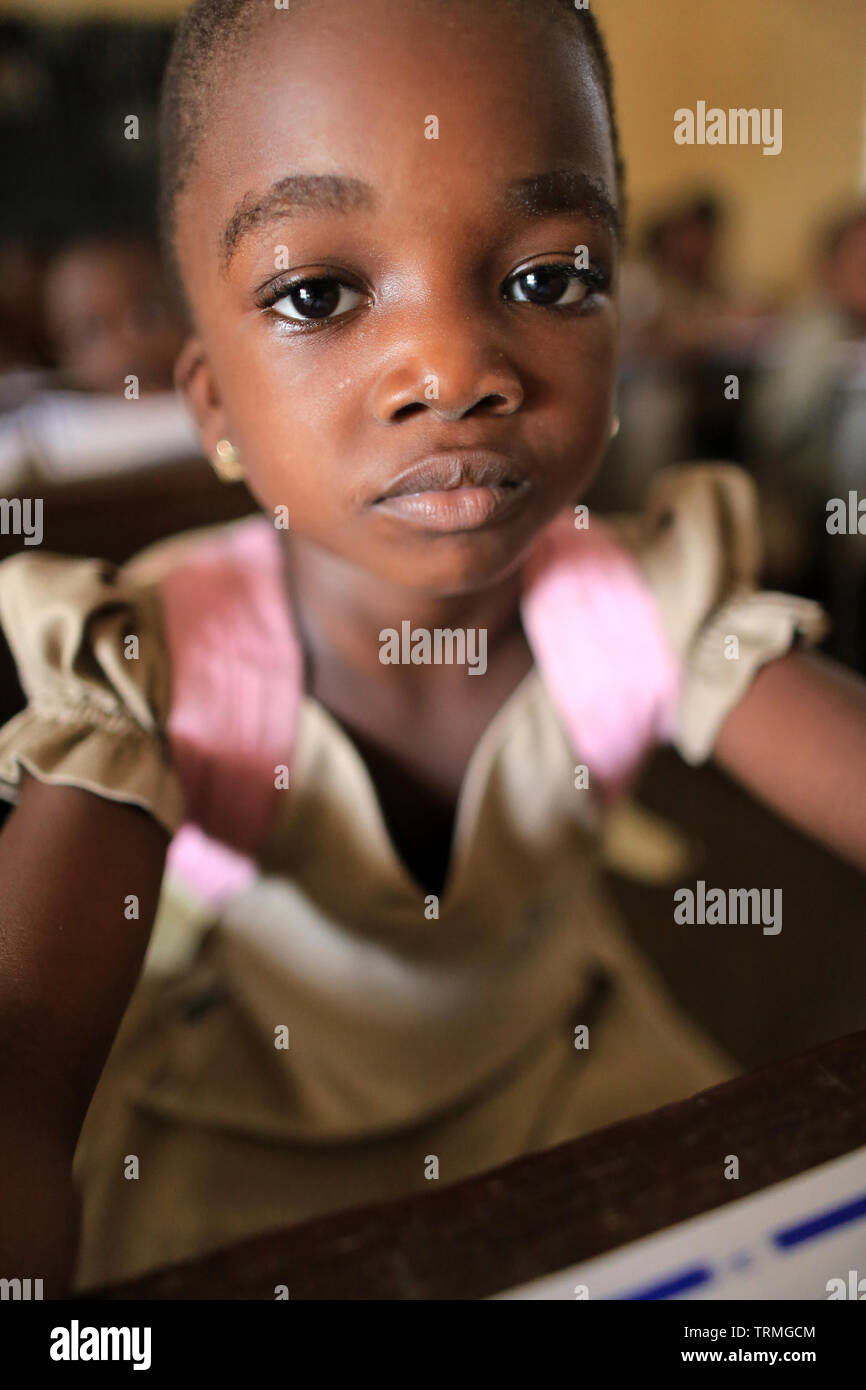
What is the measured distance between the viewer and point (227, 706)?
21.8 inches

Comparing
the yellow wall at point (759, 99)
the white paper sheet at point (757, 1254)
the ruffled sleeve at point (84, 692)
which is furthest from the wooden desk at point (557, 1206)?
the yellow wall at point (759, 99)

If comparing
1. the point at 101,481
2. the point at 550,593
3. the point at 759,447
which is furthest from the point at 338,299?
the point at 759,447

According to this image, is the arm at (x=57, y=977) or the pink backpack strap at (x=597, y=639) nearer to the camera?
the arm at (x=57, y=977)

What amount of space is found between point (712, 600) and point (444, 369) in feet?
0.89

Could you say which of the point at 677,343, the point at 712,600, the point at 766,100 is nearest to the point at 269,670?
the point at 712,600

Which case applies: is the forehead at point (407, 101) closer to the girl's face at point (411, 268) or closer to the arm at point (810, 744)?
the girl's face at point (411, 268)

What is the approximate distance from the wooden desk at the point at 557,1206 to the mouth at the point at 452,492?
238 millimetres

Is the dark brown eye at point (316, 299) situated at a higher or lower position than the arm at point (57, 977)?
higher

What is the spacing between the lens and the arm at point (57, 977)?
0.33 m

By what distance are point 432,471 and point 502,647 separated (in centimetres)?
23

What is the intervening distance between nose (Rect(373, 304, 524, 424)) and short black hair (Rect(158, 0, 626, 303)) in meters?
0.12

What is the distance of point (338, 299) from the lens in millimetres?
407

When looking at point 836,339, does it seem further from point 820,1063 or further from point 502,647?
point 820,1063

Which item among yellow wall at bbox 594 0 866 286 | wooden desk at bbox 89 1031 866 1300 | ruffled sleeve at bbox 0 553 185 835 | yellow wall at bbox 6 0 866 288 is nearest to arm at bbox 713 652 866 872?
wooden desk at bbox 89 1031 866 1300
